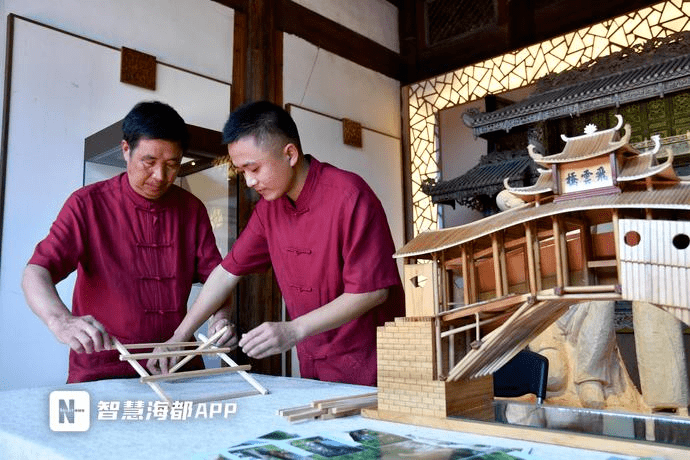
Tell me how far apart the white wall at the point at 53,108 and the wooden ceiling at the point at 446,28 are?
80 centimetres

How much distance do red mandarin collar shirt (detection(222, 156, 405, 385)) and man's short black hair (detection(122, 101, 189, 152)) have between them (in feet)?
1.40

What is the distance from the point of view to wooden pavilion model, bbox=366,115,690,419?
3.02 feet

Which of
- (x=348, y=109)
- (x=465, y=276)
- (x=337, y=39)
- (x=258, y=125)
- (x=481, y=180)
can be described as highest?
(x=337, y=39)

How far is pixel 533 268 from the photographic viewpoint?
1.06 m

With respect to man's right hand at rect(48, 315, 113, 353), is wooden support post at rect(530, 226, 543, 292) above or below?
above

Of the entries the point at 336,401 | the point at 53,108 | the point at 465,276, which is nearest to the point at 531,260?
the point at 465,276

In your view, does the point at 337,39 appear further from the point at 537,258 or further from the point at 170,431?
the point at 170,431

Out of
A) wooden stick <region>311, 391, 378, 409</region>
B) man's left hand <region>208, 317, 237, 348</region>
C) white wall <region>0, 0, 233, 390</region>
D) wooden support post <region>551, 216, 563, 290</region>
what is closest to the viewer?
wooden support post <region>551, 216, 563, 290</region>

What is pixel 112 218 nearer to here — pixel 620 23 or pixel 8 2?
pixel 8 2

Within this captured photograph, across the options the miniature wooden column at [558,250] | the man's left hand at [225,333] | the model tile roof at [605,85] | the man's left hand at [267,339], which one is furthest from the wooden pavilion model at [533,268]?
the model tile roof at [605,85]

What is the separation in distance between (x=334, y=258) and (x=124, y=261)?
83cm

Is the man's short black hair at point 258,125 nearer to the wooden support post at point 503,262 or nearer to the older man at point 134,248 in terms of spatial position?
the older man at point 134,248

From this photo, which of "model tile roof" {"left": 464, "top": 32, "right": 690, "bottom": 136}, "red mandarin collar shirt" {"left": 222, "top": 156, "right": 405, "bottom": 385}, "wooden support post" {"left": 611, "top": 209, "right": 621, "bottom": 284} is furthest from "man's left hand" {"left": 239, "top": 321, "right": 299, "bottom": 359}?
"model tile roof" {"left": 464, "top": 32, "right": 690, "bottom": 136}
